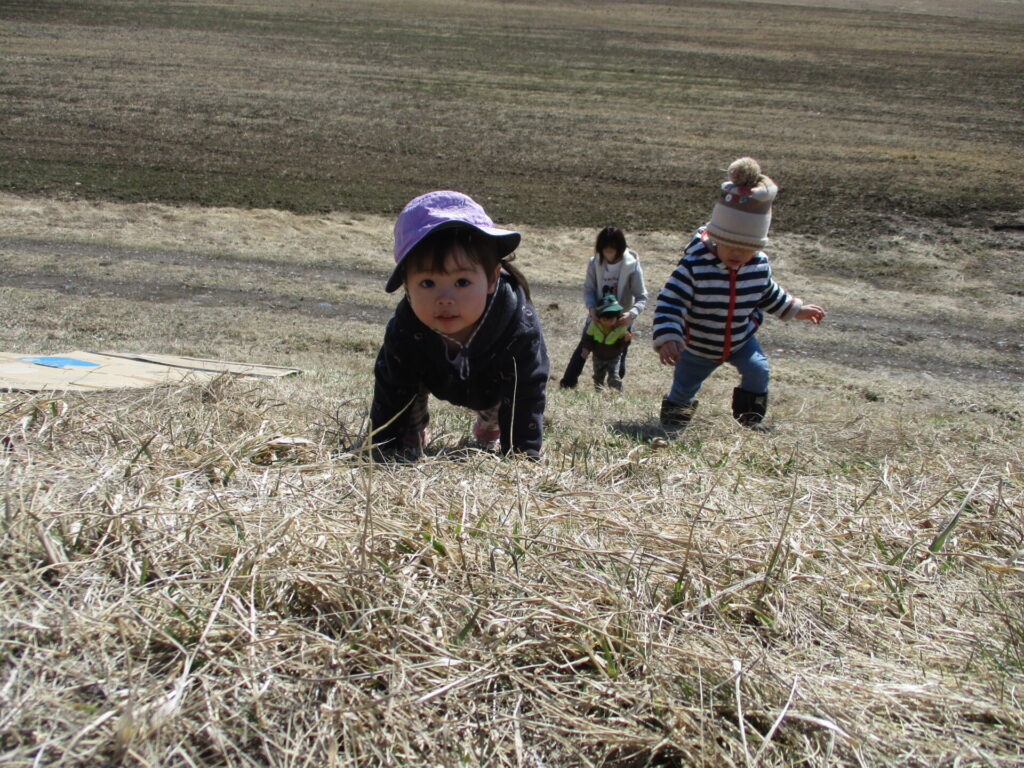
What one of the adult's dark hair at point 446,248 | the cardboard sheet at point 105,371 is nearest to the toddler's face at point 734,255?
the adult's dark hair at point 446,248

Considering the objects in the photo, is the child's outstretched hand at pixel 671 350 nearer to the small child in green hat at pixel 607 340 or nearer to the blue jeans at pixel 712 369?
the blue jeans at pixel 712 369

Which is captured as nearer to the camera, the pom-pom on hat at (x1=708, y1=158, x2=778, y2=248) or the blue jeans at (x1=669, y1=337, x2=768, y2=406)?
the pom-pom on hat at (x1=708, y1=158, x2=778, y2=248)

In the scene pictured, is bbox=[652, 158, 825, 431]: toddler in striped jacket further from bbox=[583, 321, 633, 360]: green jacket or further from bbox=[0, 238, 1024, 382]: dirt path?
bbox=[0, 238, 1024, 382]: dirt path

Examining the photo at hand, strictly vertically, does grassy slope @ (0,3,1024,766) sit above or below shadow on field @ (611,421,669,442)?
above

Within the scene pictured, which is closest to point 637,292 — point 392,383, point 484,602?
point 392,383

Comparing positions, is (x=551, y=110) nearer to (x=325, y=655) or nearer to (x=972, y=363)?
(x=972, y=363)

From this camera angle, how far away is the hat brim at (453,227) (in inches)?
129

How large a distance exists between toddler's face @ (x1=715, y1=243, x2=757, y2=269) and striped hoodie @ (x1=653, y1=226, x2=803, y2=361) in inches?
1.6

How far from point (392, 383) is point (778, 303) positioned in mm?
2810

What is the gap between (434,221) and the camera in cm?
331

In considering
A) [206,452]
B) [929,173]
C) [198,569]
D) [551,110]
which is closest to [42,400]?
[206,452]

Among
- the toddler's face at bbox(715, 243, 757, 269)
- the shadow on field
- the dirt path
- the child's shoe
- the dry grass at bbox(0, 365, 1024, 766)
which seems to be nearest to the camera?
the dry grass at bbox(0, 365, 1024, 766)

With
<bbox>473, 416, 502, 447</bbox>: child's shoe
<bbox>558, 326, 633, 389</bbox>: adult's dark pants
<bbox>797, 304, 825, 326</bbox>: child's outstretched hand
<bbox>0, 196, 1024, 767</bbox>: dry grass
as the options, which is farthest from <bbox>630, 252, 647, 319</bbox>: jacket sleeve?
<bbox>0, 196, 1024, 767</bbox>: dry grass

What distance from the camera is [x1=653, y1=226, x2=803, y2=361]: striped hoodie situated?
17.2ft
